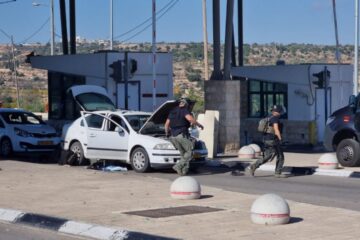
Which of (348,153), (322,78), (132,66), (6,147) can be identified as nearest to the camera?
(348,153)

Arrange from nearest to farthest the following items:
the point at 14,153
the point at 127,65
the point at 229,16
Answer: the point at 14,153
the point at 229,16
the point at 127,65

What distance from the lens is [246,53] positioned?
124m

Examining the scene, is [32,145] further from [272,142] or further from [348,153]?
[348,153]

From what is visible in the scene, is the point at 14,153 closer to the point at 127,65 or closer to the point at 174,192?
the point at 127,65

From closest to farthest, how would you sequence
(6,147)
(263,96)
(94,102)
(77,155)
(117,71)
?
(77,155), (6,147), (94,102), (117,71), (263,96)

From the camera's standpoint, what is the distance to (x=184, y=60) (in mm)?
117375

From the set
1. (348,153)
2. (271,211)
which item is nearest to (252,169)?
(348,153)

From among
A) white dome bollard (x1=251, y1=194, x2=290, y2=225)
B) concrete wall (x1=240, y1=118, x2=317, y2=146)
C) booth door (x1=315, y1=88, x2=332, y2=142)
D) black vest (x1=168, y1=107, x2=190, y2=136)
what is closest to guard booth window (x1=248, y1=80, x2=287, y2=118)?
concrete wall (x1=240, y1=118, x2=317, y2=146)

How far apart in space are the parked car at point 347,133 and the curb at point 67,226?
11357 mm

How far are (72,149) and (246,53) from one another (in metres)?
101

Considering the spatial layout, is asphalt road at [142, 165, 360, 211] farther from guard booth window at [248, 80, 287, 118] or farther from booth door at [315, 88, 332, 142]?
guard booth window at [248, 80, 287, 118]

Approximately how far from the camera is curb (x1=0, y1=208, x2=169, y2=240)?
11.2 metres

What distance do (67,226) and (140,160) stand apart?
31.2 ft

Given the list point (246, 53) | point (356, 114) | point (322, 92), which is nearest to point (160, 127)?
point (356, 114)
